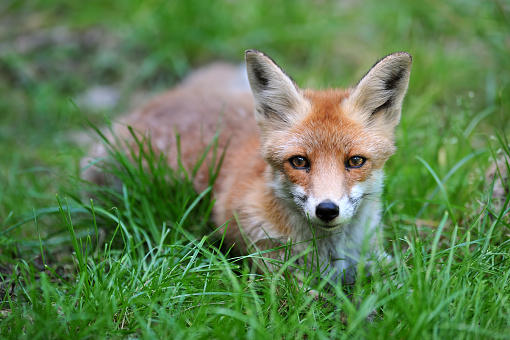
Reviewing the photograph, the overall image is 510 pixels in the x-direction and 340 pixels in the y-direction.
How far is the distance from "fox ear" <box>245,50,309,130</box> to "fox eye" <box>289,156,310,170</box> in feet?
1.09

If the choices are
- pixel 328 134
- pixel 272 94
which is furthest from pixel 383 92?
pixel 272 94

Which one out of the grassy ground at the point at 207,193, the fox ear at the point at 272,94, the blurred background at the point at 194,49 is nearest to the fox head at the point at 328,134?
the fox ear at the point at 272,94

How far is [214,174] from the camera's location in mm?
3971

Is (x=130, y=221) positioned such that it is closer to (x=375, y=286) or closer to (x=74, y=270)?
(x=74, y=270)

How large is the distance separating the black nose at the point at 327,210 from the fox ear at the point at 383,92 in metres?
0.81

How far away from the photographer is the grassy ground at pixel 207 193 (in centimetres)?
258

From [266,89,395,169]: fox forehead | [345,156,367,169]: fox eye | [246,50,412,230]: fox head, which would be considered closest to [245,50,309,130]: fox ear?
[246,50,412,230]: fox head

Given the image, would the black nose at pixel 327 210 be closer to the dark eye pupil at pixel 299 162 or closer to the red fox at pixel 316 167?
the red fox at pixel 316 167

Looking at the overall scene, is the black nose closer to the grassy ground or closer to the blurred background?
the grassy ground

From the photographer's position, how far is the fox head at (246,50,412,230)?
9.73 ft

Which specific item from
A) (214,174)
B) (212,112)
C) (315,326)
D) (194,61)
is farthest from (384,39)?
→ (315,326)

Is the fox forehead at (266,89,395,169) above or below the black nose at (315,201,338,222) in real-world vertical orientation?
above

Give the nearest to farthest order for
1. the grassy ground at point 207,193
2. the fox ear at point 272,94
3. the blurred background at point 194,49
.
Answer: the grassy ground at point 207,193 < the fox ear at point 272,94 < the blurred background at point 194,49

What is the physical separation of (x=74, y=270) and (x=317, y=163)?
2.00 m
